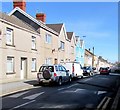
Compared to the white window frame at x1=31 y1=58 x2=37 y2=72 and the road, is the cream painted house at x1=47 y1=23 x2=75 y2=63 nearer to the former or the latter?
the white window frame at x1=31 y1=58 x2=37 y2=72

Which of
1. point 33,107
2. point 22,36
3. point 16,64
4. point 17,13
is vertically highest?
point 17,13

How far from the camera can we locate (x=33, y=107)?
456 inches

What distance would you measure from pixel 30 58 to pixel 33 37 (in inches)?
117

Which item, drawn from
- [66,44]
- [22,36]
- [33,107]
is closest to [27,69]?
[22,36]

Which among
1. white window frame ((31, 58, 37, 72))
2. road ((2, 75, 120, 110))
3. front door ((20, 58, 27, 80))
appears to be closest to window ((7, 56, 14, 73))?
front door ((20, 58, 27, 80))

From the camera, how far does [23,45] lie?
1195 inches

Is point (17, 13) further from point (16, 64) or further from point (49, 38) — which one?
point (16, 64)

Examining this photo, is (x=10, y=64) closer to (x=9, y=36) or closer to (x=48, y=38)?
(x=9, y=36)

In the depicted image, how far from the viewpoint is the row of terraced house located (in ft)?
84.9

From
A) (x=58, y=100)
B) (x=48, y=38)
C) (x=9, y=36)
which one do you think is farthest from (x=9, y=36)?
(x=58, y=100)

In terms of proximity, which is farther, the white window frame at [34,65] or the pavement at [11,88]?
the white window frame at [34,65]

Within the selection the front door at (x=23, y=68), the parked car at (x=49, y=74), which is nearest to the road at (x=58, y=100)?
the parked car at (x=49, y=74)

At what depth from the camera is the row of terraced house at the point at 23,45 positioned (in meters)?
25.9

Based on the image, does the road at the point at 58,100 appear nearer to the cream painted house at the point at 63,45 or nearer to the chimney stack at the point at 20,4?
the chimney stack at the point at 20,4
